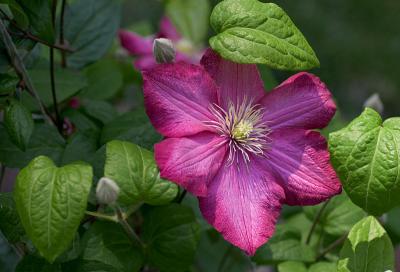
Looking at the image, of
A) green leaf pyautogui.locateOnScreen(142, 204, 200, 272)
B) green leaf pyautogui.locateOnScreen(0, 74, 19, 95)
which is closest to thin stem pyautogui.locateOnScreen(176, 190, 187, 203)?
green leaf pyautogui.locateOnScreen(142, 204, 200, 272)

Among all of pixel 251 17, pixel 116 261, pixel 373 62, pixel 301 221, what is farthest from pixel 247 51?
pixel 373 62

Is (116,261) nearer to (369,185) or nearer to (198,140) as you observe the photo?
(198,140)

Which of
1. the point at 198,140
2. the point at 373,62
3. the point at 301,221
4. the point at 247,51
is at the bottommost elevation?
the point at 373,62

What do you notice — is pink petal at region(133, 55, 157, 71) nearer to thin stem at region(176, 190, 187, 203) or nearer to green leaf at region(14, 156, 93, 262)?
thin stem at region(176, 190, 187, 203)

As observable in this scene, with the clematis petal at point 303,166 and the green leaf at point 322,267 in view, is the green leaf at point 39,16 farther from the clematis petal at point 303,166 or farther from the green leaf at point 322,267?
the green leaf at point 322,267

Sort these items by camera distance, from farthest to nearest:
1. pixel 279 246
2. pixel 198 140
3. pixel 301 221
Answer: pixel 301 221, pixel 279 246, pixel 198 140

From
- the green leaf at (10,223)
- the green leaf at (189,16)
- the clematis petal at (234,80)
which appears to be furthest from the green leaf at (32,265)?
the green leaf at (189,16)
